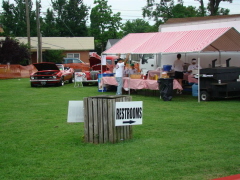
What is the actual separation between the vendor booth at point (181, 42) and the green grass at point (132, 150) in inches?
187

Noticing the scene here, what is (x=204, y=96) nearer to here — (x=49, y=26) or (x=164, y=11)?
(x=164, y=11)

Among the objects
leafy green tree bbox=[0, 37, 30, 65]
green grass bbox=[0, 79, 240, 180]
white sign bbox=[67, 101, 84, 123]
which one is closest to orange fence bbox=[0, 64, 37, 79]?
leafy green tree bbox=[0, 37, 30, 65]

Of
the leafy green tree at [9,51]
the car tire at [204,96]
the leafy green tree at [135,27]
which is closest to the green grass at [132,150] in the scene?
the car tire at [204,96]

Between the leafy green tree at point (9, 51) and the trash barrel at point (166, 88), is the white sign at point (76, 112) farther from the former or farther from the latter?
the leafy green tree at point (9, 51)

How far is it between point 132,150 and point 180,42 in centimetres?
1047

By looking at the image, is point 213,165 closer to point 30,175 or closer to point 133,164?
point 133,164

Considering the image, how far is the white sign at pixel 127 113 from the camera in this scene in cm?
761

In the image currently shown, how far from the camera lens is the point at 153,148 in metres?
7.48

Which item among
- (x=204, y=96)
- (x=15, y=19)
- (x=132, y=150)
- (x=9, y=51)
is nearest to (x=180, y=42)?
(x=204, y=96)

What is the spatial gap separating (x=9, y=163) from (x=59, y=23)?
206 ft

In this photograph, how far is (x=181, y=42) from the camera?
17.0 m

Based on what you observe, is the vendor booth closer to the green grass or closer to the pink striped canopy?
the pink striped canopy

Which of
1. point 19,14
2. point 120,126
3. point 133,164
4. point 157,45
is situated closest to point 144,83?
point 157,45

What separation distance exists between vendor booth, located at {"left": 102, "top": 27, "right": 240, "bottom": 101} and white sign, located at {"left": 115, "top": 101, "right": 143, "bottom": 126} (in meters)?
8.18
